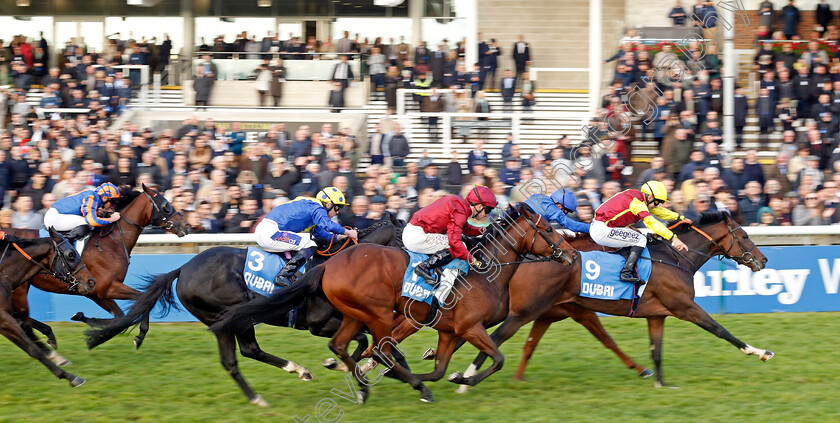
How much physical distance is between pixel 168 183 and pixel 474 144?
13.7 feet

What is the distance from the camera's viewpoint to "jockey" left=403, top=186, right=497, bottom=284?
20.9 feet

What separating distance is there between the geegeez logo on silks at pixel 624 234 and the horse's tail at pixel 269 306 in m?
2.41

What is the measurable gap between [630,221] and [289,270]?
2.77 metres

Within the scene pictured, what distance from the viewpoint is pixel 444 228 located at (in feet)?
21.7

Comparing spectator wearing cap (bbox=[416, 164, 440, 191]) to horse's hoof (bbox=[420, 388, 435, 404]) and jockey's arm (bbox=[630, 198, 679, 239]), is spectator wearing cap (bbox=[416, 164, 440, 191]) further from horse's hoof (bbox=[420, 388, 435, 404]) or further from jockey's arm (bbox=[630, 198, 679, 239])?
horse's hoof (bbox=[420, 388, 435, 404])

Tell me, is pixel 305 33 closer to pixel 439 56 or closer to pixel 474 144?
pixel 439 56

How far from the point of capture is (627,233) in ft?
23.9

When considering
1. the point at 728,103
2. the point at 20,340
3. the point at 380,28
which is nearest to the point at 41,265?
the point at 20,340

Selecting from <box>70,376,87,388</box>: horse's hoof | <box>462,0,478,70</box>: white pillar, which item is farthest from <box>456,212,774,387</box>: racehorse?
<box>462,0,478,70</box>: white pillar

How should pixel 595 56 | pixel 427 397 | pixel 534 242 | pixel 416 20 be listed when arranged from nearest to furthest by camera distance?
pixel 427 397 → pixel 534 242 → pixel 595 56 → pixel 416 20

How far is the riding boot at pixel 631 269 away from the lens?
7.06 metres

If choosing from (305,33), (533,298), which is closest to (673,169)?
(533,298)

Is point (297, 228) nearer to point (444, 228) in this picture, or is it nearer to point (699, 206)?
point (444, 228)

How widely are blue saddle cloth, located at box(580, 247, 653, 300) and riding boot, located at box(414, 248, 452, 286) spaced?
1.26 metres
